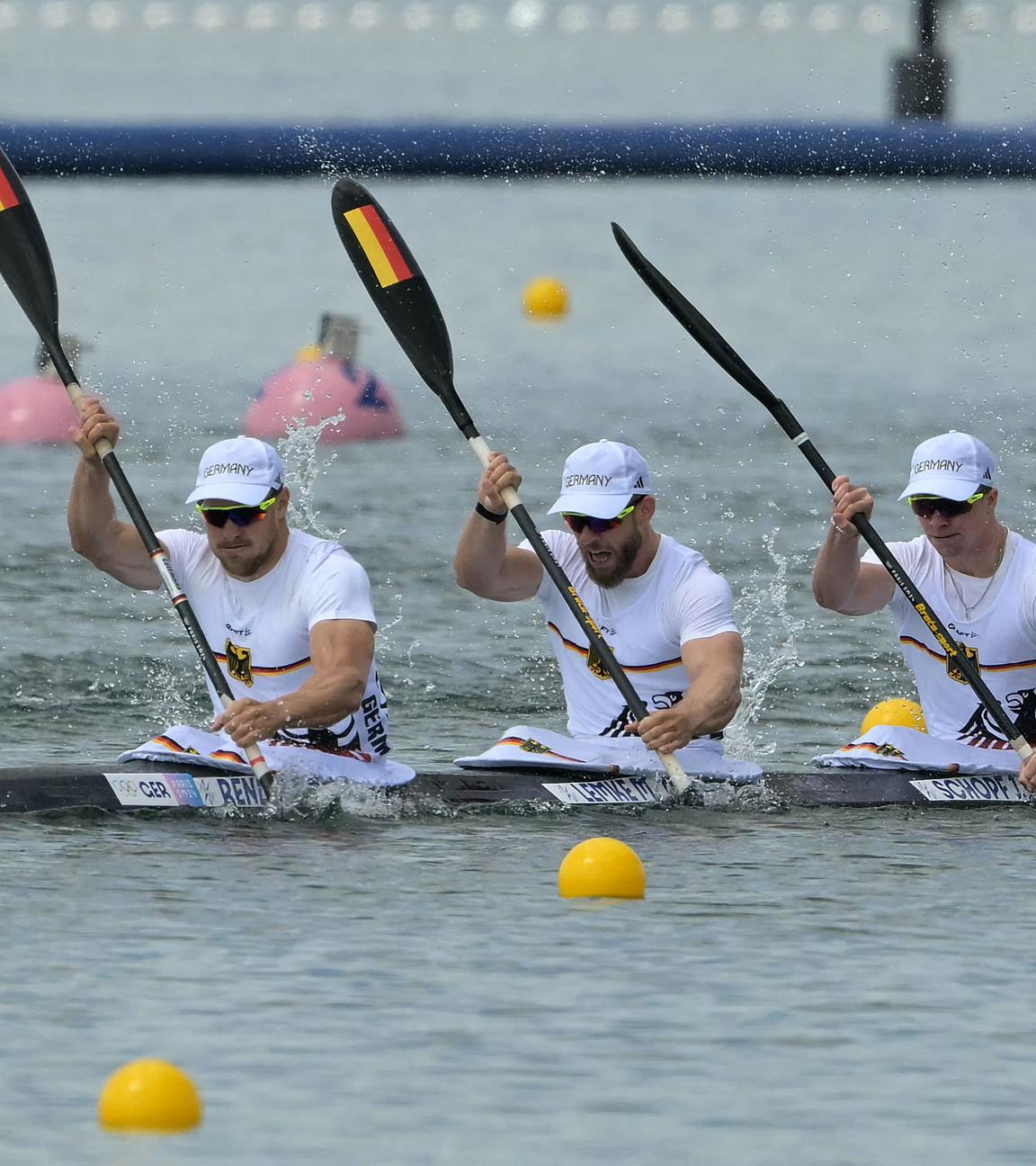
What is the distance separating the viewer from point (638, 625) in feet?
30.1

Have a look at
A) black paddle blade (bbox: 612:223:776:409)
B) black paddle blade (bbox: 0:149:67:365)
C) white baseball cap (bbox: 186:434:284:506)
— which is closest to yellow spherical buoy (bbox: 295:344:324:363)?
black paddle blade (bbox: 612:223:776:409)

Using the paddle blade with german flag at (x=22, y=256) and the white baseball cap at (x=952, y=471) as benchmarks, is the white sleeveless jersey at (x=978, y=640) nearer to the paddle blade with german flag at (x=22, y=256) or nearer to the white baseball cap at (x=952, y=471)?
the white baseball cap at (x=952, y=471)

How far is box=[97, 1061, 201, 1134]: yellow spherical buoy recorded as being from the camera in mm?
5703

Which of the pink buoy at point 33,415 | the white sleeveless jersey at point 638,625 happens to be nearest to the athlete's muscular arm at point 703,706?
the white sleeveless jersey at point 638,625

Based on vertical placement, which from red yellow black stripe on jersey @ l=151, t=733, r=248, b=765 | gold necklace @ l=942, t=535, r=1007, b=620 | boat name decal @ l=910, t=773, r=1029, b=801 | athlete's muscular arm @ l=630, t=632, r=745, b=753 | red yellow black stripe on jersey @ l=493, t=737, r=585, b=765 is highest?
gold necklace @ l=942, t=535, r=1007, b=620

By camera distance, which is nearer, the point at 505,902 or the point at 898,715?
the point at 505,902

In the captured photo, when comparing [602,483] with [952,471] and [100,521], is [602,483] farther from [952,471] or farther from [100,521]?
[100,521]

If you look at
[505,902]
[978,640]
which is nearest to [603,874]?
[505,902]

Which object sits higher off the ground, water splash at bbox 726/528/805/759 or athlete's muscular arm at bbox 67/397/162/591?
athlete's muscular arm at bbox 67/397/162/591

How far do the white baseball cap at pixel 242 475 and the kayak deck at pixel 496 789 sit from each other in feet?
3.05

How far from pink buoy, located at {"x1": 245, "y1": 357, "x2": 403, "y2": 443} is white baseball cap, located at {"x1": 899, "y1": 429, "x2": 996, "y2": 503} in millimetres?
11562

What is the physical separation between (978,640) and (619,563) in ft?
4.33

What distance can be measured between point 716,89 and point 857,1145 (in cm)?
6538

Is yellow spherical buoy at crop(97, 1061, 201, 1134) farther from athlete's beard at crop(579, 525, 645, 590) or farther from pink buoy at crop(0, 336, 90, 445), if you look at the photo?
pink buoy at crop(0, 336, 90, 445)
